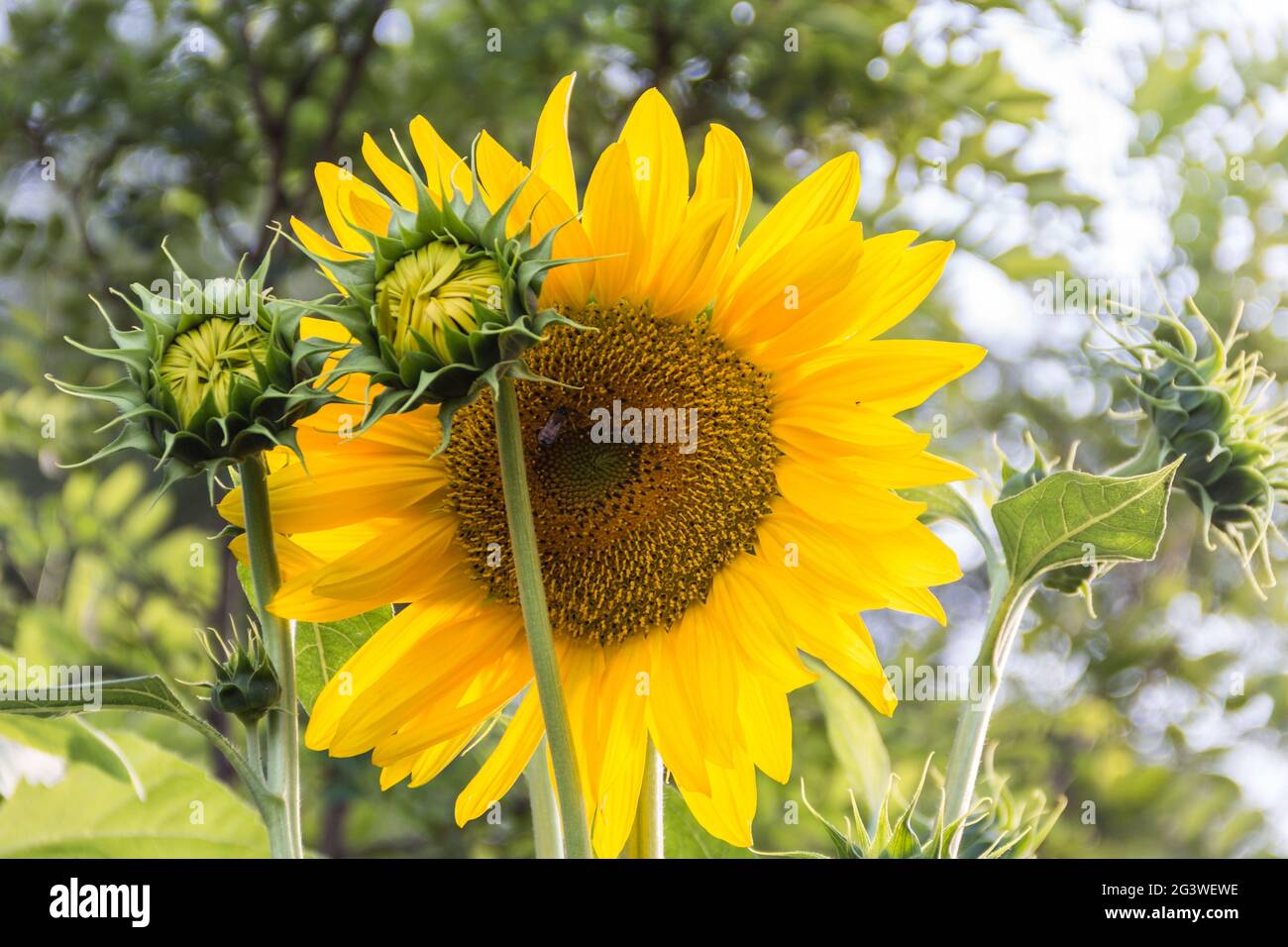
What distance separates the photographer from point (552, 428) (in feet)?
1.54

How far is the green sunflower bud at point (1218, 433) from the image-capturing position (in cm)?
50

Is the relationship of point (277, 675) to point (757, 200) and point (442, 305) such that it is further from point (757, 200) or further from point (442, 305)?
point (757, 200)

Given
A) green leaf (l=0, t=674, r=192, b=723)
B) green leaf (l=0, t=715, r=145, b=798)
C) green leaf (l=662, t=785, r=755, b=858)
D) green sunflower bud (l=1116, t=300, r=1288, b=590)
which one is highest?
green sunflower bud (l=1116, t=300, r=1288, b=590)

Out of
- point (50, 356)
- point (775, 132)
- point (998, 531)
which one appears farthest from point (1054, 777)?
point (50, 356)

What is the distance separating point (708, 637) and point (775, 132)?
107 centimetres

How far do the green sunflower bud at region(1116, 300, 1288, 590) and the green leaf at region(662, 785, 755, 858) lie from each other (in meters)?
0.23

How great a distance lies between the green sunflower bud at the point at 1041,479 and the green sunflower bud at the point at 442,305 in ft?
0.66

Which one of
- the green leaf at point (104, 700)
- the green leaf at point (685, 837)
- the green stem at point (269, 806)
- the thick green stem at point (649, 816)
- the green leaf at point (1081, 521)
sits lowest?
the green leaf at point (685, 837)

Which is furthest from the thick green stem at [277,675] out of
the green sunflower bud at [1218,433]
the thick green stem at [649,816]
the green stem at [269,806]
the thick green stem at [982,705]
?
the green sunflower bud at [1218,433]

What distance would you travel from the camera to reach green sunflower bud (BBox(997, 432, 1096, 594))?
0.47m

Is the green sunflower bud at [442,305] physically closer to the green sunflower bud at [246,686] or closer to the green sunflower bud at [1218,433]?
the green sunflower bud at [246,686]

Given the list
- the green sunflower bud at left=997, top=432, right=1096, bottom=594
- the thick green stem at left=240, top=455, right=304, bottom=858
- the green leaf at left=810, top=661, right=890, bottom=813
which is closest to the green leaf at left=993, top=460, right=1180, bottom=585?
the green sunflower bud at left=997, top=432, right=1096, bottom=594

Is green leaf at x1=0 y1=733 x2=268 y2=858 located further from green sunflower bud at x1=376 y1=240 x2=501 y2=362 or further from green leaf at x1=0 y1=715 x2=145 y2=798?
green sunflower bud at x1=376 y1=240 x2=501 y2=362
